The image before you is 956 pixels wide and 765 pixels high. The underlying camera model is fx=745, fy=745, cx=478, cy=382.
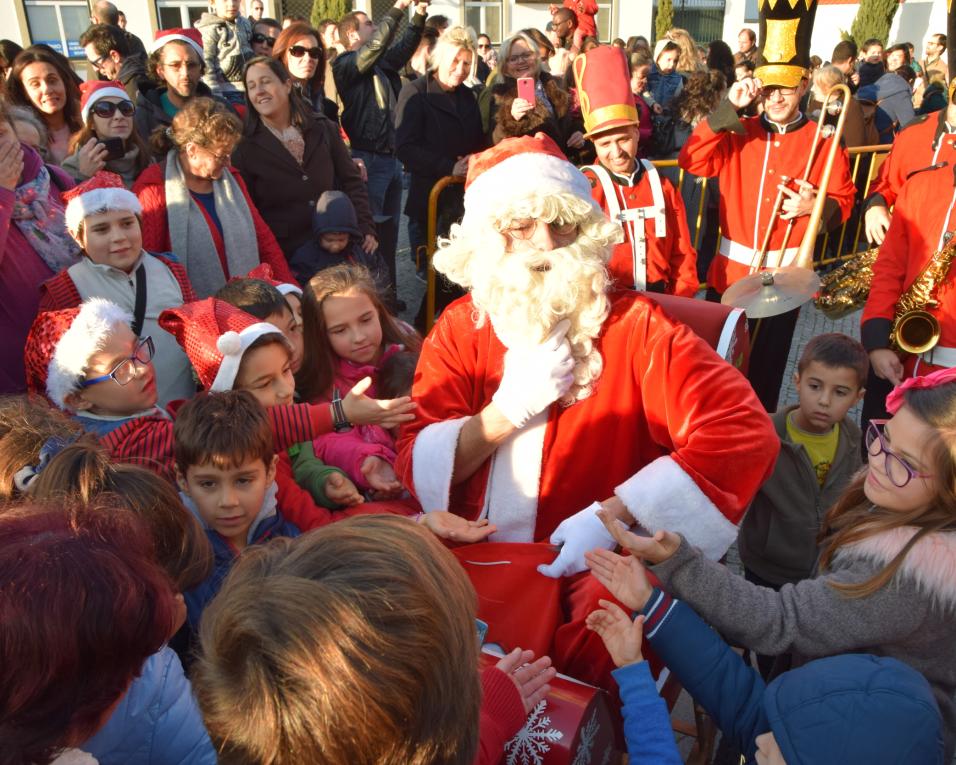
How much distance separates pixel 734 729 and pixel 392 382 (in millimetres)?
1762

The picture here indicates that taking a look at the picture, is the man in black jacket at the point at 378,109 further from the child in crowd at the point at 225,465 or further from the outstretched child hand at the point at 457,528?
the outstretched child hand at the point at 457,528

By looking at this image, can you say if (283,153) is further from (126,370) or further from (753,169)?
(753,169)

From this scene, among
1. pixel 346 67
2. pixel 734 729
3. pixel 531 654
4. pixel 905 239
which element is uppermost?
pixel 346 67

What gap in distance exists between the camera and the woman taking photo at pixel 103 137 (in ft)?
12.5

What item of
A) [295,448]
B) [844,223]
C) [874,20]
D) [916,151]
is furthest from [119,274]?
[874,20]

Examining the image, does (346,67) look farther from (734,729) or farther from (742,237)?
(734,729)

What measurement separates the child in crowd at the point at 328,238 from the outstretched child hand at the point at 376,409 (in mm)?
1977

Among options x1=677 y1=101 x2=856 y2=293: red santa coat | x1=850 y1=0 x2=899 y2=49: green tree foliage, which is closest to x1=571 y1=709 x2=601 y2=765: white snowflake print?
x1=677 y1=101 x2=856 y2=293: red santa coat

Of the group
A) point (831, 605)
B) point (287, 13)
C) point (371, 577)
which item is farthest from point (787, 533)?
point (287, 13)

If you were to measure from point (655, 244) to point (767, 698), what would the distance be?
2.96 m

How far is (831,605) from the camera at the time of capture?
163cm

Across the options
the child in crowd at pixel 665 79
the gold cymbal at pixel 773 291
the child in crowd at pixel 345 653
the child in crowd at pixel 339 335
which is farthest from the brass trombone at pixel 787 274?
the child in crowd at pixel 665 79

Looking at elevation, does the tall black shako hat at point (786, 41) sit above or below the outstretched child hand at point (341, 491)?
above

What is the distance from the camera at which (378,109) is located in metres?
6.47
